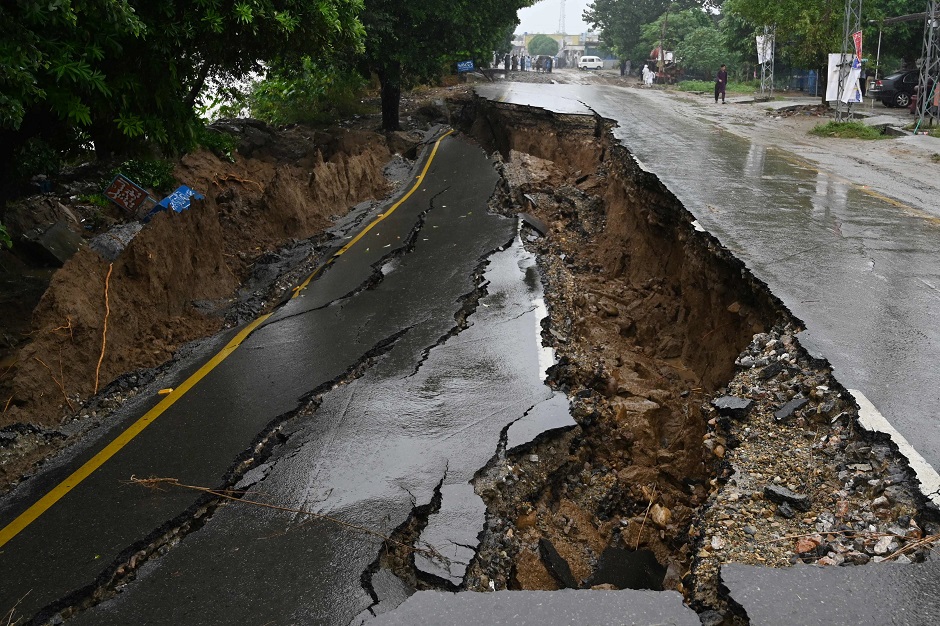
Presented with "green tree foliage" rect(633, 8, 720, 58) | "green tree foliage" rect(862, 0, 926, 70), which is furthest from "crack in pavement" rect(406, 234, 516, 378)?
"green tree foliage" rect(633, 8, 720, 58)

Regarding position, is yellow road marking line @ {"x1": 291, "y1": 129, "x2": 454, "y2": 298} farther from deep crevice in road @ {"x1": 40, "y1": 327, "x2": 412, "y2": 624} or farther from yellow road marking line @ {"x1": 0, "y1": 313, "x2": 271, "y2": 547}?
deep crevice in road @ {"x1": 40, "y1": 327, "x2": 412, "y2": 624}

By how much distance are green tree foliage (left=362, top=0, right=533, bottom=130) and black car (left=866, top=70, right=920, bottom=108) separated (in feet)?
57.3

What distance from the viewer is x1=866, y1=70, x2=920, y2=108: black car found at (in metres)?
28.8

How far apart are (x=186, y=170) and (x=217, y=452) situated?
9.64 m

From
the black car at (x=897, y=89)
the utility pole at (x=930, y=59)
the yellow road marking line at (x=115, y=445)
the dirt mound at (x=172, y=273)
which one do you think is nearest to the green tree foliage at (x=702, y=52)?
the black car at (x=897, y=89)

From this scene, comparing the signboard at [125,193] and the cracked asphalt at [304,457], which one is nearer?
the cracked asphalt at [304,457]

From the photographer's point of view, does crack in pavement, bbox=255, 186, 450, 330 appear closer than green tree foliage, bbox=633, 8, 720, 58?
Yes

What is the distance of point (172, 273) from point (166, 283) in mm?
264

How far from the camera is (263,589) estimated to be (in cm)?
378

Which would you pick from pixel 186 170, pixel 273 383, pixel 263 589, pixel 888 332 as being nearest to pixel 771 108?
pixel 186 170

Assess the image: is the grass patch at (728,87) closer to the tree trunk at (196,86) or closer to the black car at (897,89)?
the black car at (897,89)

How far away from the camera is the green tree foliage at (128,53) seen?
5492 mm

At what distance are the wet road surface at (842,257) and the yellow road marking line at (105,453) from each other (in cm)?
525

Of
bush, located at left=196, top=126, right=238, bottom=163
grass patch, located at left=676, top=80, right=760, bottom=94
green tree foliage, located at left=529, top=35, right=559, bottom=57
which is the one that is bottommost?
bush, located at left=196, top=126, right=238, bottom=163
